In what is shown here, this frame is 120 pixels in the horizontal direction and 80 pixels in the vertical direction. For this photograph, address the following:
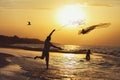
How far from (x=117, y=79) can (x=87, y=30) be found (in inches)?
111

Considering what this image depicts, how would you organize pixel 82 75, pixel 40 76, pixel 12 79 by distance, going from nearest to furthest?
pixel 12 79, pixel 40 76, pixel 82 75

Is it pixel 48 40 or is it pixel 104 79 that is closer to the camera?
pixel 104 79

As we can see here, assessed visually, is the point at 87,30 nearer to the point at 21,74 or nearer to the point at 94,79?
the point at 94,79

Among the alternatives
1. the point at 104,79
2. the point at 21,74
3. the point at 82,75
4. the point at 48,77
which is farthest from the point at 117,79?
the point at 21,74

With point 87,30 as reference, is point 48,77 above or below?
below

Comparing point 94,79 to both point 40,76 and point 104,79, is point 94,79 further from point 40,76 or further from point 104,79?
point 40,76

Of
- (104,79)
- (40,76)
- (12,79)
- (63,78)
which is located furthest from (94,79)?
(12,79)

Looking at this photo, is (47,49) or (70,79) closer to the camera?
(70,79)

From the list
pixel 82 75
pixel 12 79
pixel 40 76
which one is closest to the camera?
pixel 12 79

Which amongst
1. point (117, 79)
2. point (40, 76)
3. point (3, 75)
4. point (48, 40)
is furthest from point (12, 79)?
point (117, 79)

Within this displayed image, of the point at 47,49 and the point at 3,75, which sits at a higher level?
the point at 47,49

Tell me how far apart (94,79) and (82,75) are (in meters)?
1.26

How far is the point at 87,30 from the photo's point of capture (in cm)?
1708

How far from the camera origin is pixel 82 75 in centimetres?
1705
